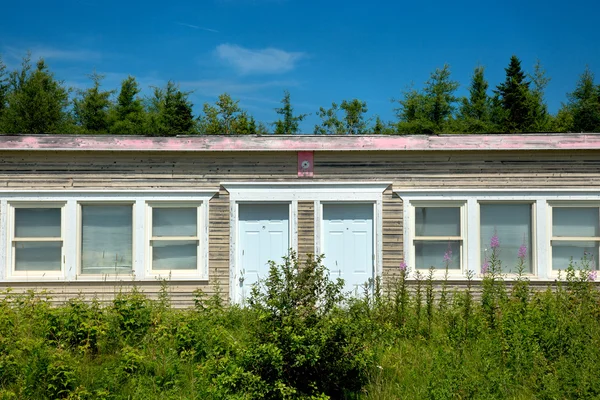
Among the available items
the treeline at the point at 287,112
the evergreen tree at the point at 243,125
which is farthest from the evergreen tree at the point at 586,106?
the evergreen tree at the point at 243,125

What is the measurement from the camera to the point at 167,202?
11.5 m

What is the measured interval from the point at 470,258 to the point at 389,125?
100 feet

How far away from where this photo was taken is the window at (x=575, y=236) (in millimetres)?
11383

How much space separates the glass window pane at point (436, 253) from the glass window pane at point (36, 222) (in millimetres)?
6953

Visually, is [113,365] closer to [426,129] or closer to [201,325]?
[201,325]

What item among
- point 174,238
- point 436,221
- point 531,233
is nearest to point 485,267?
point 531,233

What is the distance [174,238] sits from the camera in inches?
451

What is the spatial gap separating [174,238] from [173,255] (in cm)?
34

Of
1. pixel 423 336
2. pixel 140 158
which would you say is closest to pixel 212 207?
pixel 140 158

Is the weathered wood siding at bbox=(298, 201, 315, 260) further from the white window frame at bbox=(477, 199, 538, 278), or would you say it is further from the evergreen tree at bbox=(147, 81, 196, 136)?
the evergreen tree at bbox=(147, 81, 196, 136)

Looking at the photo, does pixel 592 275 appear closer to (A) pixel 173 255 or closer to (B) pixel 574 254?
(B) pixel 574 254

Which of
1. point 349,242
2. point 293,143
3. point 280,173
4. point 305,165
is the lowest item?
point 349,242

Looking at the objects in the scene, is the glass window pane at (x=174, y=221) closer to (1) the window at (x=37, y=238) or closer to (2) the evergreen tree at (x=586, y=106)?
(1) the window at (x=37, y=238)

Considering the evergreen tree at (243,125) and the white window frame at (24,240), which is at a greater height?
the evergreen tree at (243,125)
